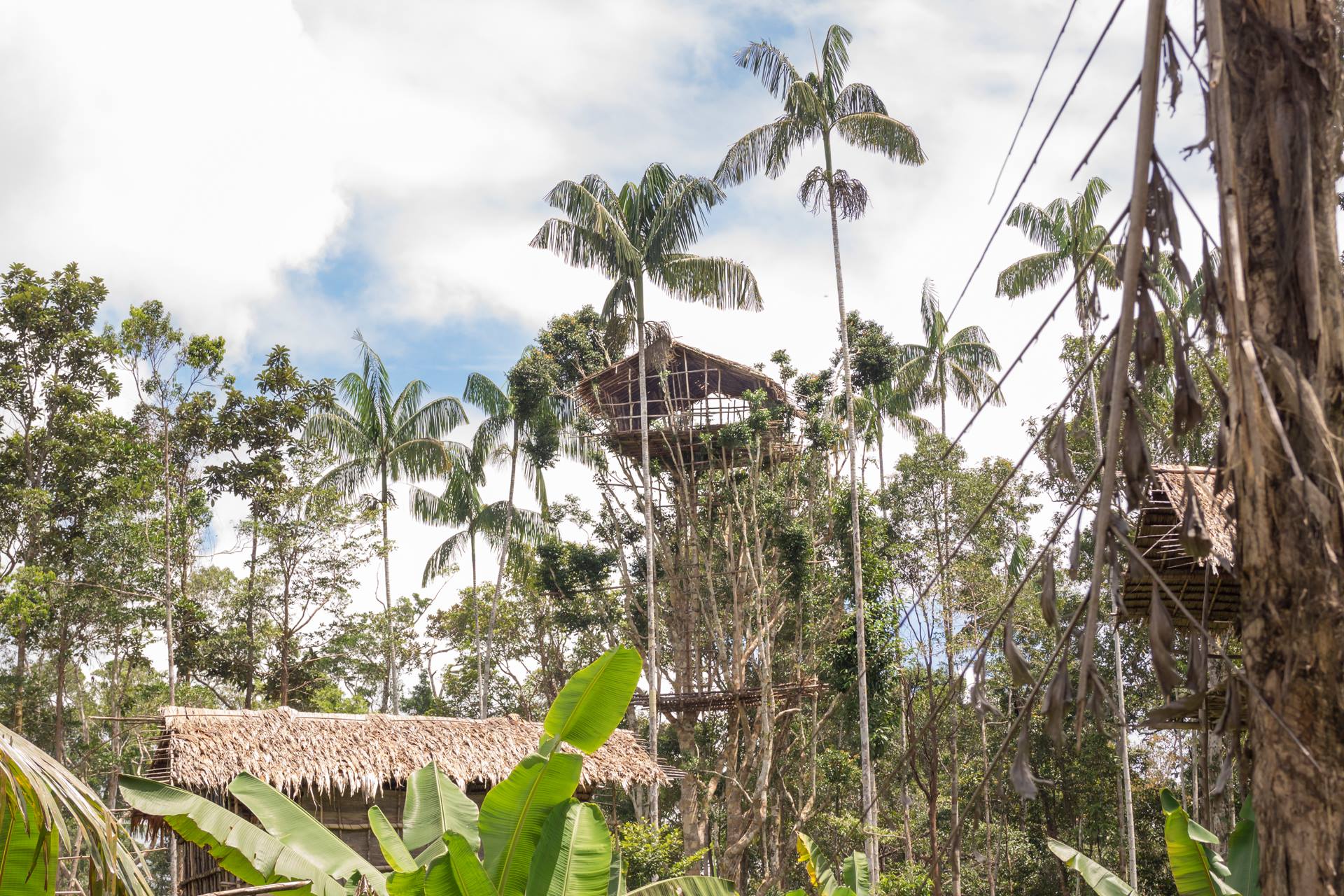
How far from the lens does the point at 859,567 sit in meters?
18.1

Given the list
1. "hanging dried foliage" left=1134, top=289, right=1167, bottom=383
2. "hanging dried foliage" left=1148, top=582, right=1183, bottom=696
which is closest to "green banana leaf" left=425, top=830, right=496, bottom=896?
"hanging dried foliage" left=1148, top=582, right=1183, bottom=696

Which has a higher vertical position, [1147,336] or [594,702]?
[1147,336]

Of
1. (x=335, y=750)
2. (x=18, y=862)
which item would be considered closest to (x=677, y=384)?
(x=335, y=750)

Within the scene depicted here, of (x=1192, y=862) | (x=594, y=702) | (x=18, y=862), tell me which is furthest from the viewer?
(x=594, y=702)

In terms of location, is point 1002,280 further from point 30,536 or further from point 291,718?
point 30,536

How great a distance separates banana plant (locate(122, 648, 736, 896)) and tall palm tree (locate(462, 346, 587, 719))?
49.3 feet

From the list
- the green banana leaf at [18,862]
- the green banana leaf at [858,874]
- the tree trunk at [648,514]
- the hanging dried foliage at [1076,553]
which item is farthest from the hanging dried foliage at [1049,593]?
the tree trunk at [648,514]

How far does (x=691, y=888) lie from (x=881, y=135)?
49.7 ft

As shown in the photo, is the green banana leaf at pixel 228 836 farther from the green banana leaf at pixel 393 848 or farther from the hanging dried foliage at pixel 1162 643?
the hanging dried foliage at pixel 1162 643

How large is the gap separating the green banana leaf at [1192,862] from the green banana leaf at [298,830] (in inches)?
146

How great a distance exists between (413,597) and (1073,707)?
24814 millimetres

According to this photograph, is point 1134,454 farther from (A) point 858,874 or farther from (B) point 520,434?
(B) point 520,434

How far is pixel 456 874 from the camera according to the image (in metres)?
4.62

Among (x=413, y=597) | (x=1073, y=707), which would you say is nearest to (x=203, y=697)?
(x=413, y=597)
